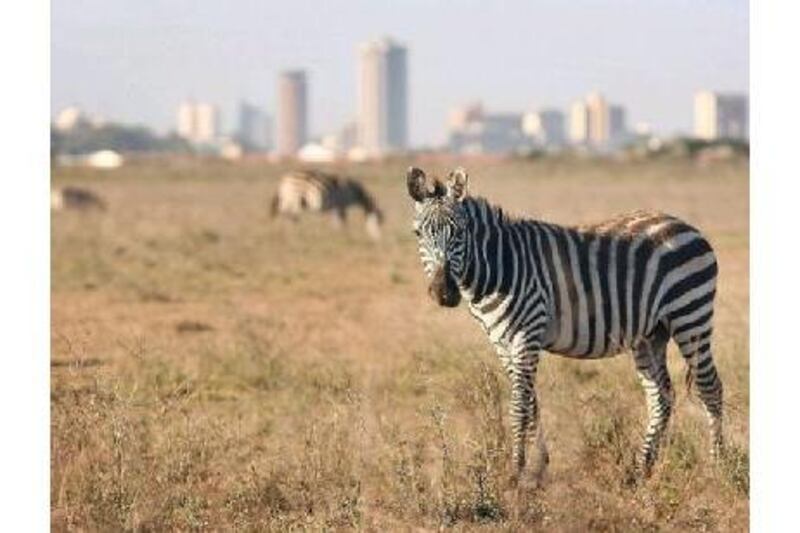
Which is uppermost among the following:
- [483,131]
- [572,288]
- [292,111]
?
[292,111]

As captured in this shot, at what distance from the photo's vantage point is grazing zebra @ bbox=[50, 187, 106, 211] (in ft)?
85.5

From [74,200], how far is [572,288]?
69.8ft

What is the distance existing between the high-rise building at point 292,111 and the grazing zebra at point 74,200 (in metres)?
13.5

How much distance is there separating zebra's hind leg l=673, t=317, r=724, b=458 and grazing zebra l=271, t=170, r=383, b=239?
50.4 ft

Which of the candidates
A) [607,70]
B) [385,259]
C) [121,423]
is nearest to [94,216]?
[385,259]

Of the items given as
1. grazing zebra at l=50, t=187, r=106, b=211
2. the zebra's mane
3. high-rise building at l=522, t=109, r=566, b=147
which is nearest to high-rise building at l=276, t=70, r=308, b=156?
high-rise building at l=522, t=109, r=566, b=147

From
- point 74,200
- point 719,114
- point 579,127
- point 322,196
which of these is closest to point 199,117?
point 719,114

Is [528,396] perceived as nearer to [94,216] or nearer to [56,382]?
[56,382]

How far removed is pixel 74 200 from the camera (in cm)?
2622

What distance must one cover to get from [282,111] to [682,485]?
5.70 metres

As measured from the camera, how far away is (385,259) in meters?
17.5

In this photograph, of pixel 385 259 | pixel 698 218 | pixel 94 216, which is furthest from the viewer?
pixel 94 216
